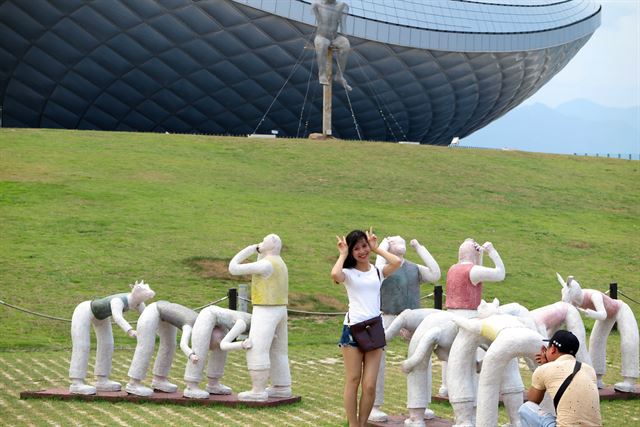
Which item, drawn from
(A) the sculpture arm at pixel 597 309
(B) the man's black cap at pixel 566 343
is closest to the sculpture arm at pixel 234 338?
(A) the sculpture arm at pixel 597 309

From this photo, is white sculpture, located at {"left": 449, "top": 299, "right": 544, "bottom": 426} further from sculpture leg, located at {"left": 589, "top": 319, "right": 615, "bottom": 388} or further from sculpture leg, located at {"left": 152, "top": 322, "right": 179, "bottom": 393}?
sculpture leg, located at {"left": 152, "top": 322, "right": 179, "bottom": 393}

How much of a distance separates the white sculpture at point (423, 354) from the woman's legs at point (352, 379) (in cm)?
Answer: 49

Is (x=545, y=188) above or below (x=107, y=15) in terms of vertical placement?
below

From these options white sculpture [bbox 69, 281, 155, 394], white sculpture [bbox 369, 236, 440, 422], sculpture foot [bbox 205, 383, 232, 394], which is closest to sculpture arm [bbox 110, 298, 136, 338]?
white sculpture [bbox 69, 281, 155, 394]

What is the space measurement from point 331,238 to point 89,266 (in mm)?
4707

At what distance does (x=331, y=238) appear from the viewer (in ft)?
68.6

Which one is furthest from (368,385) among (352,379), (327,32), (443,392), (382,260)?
(327,32)

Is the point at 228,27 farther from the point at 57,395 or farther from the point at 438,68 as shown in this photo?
the point at 57,395

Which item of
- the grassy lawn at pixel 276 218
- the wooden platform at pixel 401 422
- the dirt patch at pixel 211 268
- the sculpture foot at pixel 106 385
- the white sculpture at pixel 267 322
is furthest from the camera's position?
the dirt patch at pixel 211 268

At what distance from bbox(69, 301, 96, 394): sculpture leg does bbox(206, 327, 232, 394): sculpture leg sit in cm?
108

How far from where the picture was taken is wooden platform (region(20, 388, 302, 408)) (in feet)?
33.5

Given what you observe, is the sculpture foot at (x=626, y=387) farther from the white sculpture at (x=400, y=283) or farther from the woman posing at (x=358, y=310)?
the woman posing at (x=358, y=310)

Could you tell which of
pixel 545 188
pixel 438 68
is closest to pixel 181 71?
pixel 438 68

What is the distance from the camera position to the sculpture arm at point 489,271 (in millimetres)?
9609
